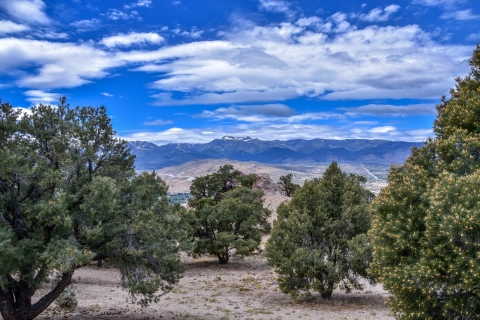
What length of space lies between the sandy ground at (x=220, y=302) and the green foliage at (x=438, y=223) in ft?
21.6

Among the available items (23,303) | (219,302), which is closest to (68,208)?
(23,303)

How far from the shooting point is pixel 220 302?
21.1 m

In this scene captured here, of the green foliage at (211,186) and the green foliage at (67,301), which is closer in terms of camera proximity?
the green foliage at (67,301)

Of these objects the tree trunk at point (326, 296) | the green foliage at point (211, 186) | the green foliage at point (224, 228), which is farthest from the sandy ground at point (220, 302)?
the green foliage at point (211, 186)

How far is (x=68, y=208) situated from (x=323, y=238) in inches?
524

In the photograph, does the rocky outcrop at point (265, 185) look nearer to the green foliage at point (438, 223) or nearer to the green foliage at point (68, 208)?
the green foliage at point (68, 208)

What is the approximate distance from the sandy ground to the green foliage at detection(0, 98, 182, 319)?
501cm

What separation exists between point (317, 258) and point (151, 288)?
371 inches

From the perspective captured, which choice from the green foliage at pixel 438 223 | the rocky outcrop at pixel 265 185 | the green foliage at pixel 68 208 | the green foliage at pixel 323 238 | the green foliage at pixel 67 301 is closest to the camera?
the green foliage at pixel 438 223

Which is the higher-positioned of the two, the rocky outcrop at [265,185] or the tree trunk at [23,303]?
the rocky outcrop at [265,185]

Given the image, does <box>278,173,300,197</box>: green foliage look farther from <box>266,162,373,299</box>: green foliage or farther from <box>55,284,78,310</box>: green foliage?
<box>55,284,78,310</box>: green foliage

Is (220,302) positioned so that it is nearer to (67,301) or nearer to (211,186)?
(67,301)

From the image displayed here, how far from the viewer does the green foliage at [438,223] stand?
29.8ft

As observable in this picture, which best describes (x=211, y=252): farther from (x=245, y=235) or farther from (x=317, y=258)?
(x=317, y=258)
